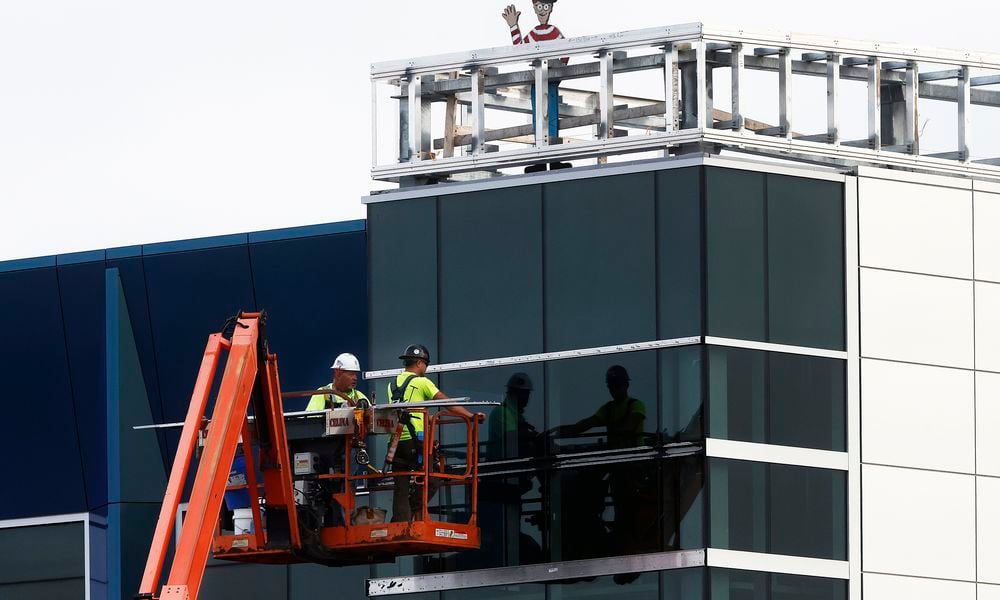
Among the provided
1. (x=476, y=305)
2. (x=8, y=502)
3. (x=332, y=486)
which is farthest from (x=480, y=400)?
(x=8, y=502)

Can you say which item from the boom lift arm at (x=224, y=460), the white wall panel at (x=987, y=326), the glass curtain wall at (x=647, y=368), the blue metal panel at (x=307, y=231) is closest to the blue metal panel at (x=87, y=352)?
the blue metal panel at (x=307, y=231)

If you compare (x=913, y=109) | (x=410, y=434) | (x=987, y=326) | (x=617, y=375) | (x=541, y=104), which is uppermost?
(x=541, y=104)

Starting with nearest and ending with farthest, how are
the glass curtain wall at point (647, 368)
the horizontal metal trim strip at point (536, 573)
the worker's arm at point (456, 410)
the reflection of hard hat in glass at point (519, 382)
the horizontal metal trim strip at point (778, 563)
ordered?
1. the worker's arm at point (456, 410)
2. the horizontal metal trim strip at point (778, 563)
3. the horizontal metal trim strip at point (536, 573)
4. the glass curtain wall at point (647, 368)
5. the reflection of hard hat in glass at point (519, 382)

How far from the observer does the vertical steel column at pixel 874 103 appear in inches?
1577

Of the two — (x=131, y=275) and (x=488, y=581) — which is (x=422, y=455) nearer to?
(x=488, y=581)

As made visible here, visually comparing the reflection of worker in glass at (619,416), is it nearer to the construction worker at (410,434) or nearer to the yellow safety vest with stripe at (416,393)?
the construction worker at (410,434)

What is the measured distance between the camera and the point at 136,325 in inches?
1937

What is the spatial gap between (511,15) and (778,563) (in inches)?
449

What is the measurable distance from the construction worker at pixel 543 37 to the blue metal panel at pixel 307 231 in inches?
267

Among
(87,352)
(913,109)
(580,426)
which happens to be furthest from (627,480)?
(87,352)

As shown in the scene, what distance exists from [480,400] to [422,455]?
3411mm

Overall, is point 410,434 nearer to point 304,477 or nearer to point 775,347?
point 304,477

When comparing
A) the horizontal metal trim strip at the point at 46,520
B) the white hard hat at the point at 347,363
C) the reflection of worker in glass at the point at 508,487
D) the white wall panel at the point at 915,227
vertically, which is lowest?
the horizontal metal trim strip at the point at 46,520

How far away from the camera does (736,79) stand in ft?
129
